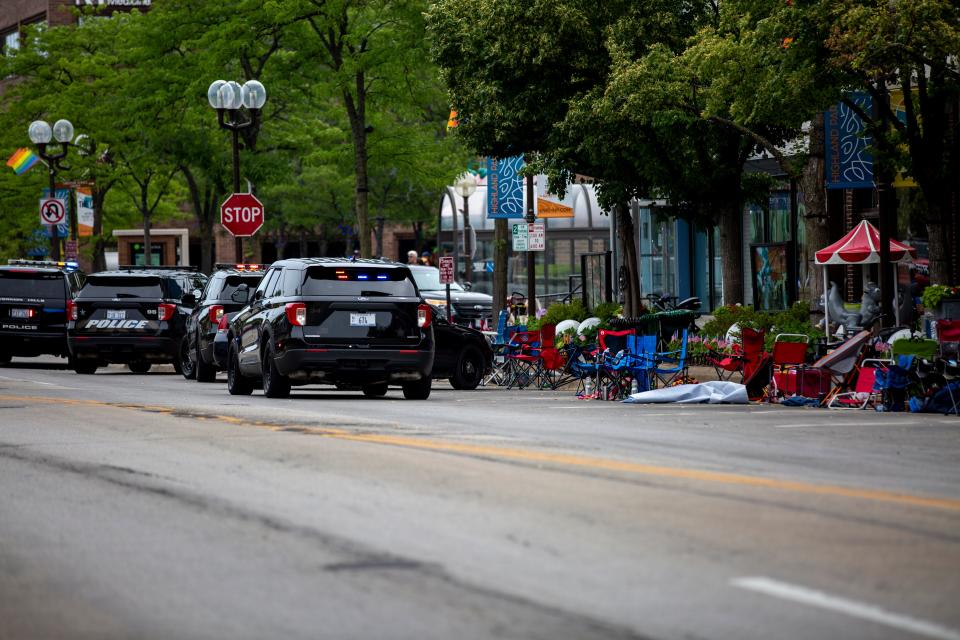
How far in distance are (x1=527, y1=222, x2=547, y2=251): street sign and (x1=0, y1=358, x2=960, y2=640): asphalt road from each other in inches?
784

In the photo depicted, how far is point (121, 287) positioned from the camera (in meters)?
32.1

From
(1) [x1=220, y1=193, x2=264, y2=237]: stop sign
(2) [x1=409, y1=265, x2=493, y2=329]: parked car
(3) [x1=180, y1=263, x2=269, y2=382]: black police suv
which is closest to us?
(3) [x1=180, y1=263, x2=269, y2=382]: black police suv

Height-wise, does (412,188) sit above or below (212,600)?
above

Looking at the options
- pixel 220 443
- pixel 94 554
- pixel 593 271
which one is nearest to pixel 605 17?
pixel 593 271

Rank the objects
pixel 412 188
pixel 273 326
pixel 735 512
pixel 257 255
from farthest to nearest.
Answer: pixel 412 188 → pixel 257 255 → pixel 273 326 → pixel 735 512

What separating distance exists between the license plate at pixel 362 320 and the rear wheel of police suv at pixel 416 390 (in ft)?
4.48

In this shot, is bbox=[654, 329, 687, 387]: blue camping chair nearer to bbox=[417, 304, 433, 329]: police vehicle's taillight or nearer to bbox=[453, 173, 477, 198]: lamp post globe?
bbox=[417, 304, 433, 329]: police vehicle's taillight

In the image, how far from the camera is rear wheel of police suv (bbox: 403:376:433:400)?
2255 cm

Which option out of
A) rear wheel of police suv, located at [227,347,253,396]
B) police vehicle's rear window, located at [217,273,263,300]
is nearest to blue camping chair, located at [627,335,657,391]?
rear wheel of police suv, located at [227,347,253,396]

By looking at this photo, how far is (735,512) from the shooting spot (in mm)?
9555

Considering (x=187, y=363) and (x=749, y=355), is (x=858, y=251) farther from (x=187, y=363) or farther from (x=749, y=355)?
(x=187, y=363)

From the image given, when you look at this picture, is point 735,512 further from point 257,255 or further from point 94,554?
point 257,255

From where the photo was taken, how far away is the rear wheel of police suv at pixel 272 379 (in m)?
21.9

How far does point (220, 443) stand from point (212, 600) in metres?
6.90
